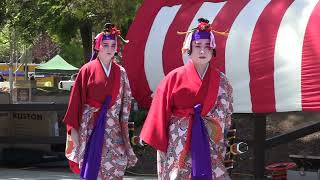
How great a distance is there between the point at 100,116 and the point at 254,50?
1.81m

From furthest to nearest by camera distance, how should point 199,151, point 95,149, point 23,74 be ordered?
1. point 23,74
2. point 95,149
3. point 199,151

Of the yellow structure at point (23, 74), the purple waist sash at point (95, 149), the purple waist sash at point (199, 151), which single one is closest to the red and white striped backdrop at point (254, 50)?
the purple waist sash at point (95, 149)

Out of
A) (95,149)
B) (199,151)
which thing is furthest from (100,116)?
(199,151)

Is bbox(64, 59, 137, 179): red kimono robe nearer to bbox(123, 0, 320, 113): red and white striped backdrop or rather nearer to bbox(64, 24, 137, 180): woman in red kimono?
bbox(64, 24, 137, 180): woman in red kimono

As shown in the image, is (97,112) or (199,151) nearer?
(199,151)

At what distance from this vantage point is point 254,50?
604cm

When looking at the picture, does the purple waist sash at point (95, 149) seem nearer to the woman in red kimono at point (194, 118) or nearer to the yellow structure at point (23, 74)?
the woman in red kimono at point (194, 118)

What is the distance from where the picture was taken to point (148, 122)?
431cm

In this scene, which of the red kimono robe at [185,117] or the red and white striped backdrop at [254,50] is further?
the red and white striped backdrop at [254,50]

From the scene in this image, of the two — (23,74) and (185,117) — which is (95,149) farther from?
(23,74)

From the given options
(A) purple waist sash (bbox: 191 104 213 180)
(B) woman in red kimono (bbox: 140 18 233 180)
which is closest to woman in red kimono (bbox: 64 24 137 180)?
(B) woman in red kimono (bbox: 140 18 233 180)

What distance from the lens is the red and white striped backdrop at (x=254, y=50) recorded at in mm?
5656

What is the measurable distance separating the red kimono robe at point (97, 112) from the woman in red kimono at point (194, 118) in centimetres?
103

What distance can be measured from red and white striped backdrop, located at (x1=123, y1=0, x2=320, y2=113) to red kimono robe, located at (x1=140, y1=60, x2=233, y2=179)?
1623mm
